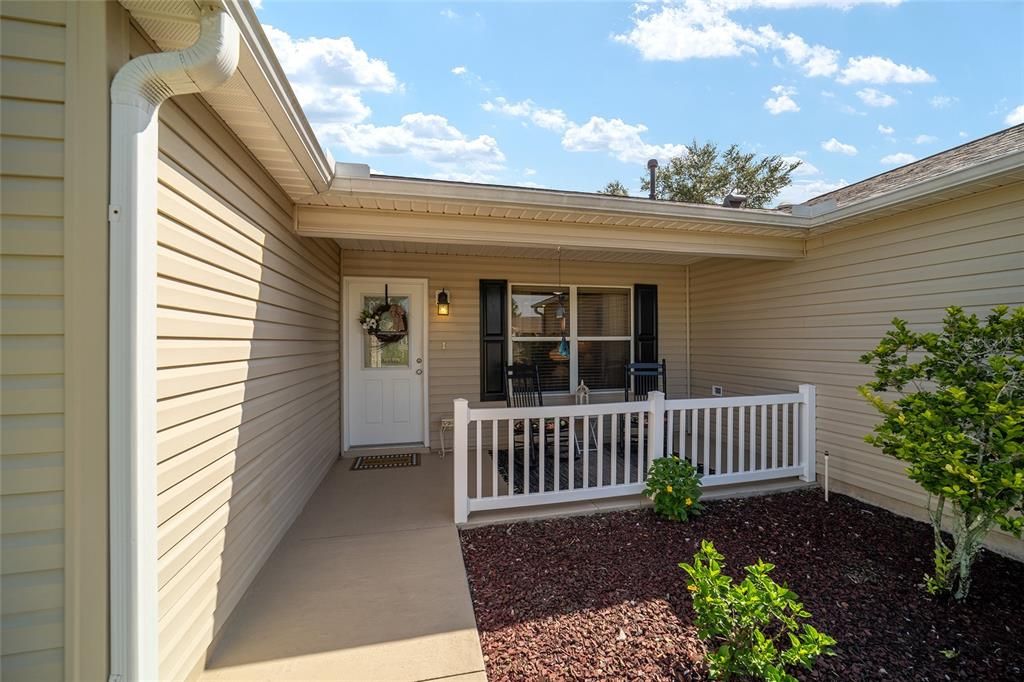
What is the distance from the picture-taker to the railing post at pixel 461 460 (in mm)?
2857

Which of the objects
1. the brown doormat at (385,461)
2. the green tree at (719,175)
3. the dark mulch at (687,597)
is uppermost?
the green tree at (719,175)

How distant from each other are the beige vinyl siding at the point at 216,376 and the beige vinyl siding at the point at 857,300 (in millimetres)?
4577

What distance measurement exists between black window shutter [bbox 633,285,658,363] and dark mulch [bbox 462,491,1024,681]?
2.52 m

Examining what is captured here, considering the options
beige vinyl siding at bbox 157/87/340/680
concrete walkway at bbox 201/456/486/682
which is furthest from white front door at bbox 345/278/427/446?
beige vinyl siding at bbox 157/87/340/680

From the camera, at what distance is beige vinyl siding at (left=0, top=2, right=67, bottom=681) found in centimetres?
114

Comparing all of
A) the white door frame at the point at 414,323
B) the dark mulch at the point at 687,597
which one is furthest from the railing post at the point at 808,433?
the white door frame at the point at 414,323

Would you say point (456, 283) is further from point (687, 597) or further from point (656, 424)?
point (687, 597)

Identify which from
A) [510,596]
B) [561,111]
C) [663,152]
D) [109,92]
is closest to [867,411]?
[510,596]

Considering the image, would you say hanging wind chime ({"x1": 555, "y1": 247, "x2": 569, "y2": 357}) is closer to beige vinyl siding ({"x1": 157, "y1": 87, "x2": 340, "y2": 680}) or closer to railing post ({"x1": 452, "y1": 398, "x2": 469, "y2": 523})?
railing post ({"x1": 452, "y1": 398, "x2": 469, "y2": 523})

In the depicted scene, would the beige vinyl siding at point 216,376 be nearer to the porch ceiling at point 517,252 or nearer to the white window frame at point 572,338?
the porch ceiling at point 517,252

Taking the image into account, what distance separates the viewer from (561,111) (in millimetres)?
7336

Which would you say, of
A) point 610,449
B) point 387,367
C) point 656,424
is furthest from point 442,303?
point 656,424

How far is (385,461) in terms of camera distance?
437 centimetres

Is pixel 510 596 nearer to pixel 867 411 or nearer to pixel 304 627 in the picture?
pixel 304 627
